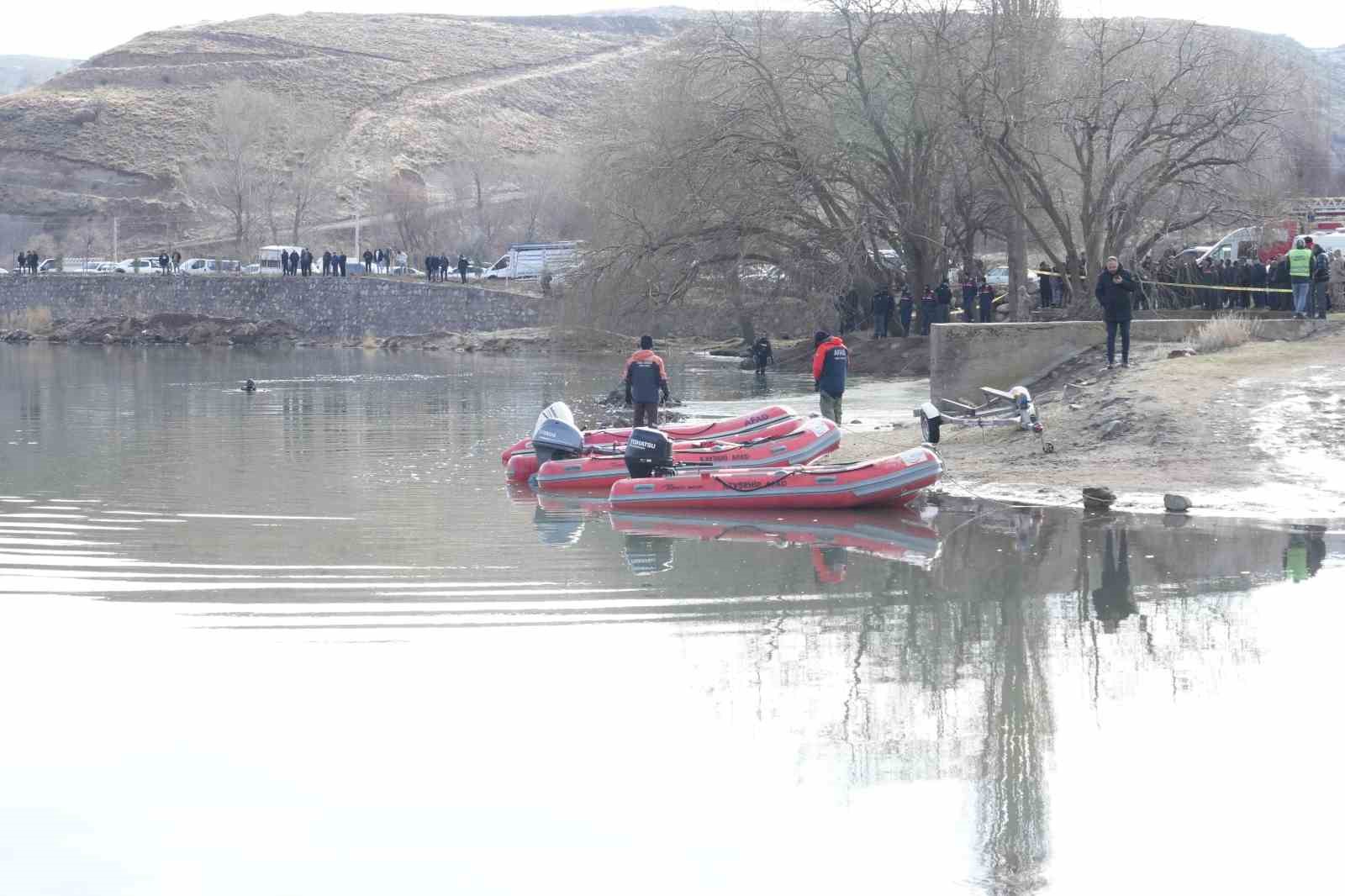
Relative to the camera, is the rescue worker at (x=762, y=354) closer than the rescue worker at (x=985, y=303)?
No

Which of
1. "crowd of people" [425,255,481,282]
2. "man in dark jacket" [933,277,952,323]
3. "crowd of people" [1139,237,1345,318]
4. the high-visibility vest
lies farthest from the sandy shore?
"crowd of people" [425,255,481,282]

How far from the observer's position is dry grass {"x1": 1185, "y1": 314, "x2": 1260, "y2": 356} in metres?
23.1

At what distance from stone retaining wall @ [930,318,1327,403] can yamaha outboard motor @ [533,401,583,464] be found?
636 centimetres

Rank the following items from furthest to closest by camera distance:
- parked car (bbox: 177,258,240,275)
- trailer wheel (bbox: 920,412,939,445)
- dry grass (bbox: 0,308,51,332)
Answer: parked car (bbox: 177,258,240,275) → dry grass (bbox: 0,308,51,332) → trailer wheel (bbox: 920,412,939,445)

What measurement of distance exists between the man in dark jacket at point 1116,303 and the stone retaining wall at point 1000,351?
2076 mm

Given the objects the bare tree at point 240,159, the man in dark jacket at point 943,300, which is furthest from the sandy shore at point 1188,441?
the bare tree at point 240,159

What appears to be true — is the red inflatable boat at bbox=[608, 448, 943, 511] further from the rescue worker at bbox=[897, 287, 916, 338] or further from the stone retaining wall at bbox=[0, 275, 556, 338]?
the stone retaining wall at bbox=[0, 275, 556, 338]

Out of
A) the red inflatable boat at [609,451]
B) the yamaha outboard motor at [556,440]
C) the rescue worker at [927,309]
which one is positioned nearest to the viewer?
the yamaha outboard motor at [556,440]

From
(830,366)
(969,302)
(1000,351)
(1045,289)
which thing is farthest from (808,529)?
(969,302)

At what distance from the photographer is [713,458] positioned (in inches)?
768

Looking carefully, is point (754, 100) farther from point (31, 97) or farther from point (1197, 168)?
point (31, 97)

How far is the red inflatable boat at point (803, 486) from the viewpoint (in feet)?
55.7

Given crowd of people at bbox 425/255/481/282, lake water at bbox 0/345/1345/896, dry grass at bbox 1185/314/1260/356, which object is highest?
crowd of people at bbox 425/255/481/282

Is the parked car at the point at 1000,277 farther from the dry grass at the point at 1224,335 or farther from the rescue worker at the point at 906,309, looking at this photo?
the dry grass at the point at 1224,335
